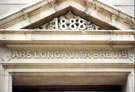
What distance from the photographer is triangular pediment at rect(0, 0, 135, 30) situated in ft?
36.9

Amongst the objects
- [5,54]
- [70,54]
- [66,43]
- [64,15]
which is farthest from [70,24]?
[5,54]

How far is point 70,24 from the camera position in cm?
1145

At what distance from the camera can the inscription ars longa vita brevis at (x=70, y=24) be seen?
37.5 ft

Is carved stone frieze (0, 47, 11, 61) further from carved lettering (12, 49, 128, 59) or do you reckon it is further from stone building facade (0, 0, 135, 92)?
carved lettering (12, 49, 128, 59)

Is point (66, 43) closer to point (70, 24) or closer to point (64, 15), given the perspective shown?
point (70, 24)

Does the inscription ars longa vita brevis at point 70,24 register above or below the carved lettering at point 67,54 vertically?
above

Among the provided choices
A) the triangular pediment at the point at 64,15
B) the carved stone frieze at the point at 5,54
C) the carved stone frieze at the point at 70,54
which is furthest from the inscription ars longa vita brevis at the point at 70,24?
the carved stone frieze at the point at 5,54

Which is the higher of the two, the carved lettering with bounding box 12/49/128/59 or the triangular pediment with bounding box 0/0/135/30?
the triangular pediment with bounding box 0/0/135/30

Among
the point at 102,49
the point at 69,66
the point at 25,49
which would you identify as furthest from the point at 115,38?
the point at 25,49

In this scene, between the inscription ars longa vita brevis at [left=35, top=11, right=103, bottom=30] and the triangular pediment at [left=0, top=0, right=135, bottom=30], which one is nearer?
the triangular pediment at [left=0, top=0, right=135, bottom=30]

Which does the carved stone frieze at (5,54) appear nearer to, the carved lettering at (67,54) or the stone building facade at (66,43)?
the stone building facade at (66,43)

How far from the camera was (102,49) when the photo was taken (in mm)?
11430

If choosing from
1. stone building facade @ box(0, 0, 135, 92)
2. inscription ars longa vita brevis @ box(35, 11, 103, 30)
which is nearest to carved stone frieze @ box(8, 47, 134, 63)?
stone building facade @ box(0, 0, 135, 92)

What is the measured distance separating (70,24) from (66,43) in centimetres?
43
